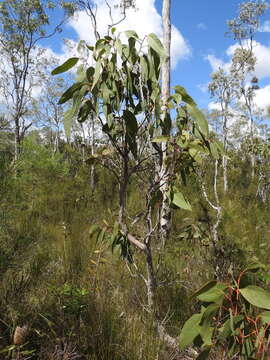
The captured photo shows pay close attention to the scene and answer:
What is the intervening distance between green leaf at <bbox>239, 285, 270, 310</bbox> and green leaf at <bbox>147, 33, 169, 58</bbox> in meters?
0.96

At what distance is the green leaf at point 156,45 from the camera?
1182 millimetres

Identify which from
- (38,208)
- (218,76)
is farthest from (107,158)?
(218,76)

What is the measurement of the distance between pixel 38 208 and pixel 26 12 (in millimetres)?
13255

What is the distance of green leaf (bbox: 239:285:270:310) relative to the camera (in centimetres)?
77

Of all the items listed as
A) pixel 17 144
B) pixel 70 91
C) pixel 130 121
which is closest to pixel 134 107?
pixel 130 121

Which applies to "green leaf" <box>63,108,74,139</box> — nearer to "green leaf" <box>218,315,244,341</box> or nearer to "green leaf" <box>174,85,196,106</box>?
"green leaf" <box>174,85,196,106</box>

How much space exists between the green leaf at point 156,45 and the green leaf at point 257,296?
961mm

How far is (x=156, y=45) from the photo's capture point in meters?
1.20

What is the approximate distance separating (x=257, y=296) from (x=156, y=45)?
1.04m

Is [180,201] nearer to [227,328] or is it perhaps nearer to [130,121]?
[130,121]

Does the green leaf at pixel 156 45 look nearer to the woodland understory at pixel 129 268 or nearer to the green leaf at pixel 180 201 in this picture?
the woodland understory at pixel 129 268

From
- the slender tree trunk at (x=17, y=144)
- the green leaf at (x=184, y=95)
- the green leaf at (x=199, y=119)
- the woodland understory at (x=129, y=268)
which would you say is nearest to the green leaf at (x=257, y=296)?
the woodland understory at (x=129, y=268)

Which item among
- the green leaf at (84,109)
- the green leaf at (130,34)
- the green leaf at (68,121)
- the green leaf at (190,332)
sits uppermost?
the green leaf at (130,34)

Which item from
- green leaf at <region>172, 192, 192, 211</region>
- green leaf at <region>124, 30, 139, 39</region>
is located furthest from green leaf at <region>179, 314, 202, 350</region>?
green leaf at <region>124, 30, 139, 39</region>
